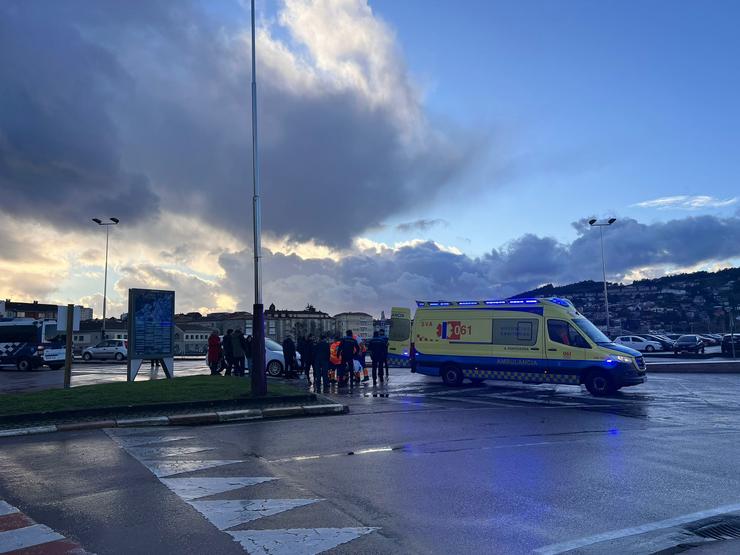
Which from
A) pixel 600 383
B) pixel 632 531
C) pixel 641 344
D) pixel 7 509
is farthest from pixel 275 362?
pixel 641 344

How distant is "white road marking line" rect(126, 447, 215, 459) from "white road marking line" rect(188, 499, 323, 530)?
273 centimetres

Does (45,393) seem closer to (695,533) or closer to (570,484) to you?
(570,484)

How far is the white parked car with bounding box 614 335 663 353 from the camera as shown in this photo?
163ft

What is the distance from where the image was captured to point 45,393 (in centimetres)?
1436

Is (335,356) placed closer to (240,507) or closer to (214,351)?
(214,351)

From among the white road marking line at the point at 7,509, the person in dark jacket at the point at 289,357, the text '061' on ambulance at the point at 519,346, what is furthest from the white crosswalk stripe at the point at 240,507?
the person in dark jacket at the point at 289,357

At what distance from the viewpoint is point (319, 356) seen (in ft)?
62.5

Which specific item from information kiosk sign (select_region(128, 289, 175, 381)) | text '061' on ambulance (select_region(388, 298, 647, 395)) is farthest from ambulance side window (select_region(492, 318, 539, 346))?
information kiosk sign (select_region(128, 289, 175, 381))

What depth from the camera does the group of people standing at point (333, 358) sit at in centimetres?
1912

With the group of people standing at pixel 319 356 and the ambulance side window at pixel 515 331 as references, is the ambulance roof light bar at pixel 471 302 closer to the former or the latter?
the ambulance side window at pixel 515 331

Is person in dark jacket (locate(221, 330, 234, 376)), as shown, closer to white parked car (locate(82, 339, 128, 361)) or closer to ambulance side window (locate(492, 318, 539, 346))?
ambulance side window (locate(492, 318, 539, 346))

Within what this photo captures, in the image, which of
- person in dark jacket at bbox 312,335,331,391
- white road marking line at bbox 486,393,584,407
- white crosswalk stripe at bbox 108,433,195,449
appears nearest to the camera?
white crosswalk stripe at bbox 108,433,195,449

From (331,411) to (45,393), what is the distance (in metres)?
6.93

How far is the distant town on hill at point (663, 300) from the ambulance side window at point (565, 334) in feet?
292
